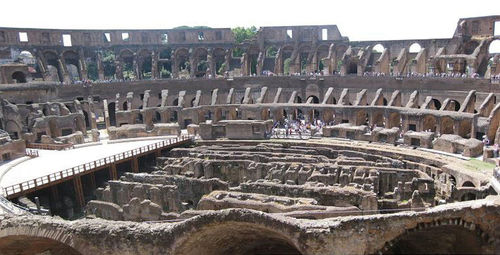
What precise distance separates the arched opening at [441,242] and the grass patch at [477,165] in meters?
11.9

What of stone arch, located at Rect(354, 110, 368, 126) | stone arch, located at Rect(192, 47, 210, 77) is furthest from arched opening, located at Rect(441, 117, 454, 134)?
stone arch, located at Rect(192, 47, 210, 77)

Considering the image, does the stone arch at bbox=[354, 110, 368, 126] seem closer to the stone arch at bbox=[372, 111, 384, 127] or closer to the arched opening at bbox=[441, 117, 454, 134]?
the stone arch at bbox=[372, 111, 384, 127]

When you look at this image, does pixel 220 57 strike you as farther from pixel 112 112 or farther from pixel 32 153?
pixel 32 153

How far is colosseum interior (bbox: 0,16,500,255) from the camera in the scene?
12602 millimetres

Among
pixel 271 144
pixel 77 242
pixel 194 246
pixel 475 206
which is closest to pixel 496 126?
pixel 271 144

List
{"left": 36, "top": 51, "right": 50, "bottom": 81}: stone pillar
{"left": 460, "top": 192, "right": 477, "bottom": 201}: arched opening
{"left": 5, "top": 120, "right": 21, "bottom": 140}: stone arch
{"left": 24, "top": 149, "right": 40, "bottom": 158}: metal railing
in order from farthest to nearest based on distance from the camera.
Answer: {"left": 36, "top": 51, "right": 50, "bottom": 81}: stone pillar, {"left": 5, "top": 120, "right": 21, "bottom": 140}: stone arch, {"left": 24, "top": 149, "right": 40, "bottom": 158}: metal railing, {"left": 460, "top": 192, "right": 477, "bottom": 201}: arched opening

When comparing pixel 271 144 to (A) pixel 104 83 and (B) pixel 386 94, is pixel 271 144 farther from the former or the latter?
(A) pixel 104 83

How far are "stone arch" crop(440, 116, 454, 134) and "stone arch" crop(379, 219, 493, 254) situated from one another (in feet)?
61.7

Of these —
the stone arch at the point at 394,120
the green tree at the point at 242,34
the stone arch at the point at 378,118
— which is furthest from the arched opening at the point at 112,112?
the stone arch at the point at 394,120

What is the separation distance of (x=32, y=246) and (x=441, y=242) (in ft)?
48.3

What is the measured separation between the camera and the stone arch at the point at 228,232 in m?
11.9

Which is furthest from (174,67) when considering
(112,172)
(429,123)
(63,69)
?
(429,123)

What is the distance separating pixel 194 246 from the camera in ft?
41.7

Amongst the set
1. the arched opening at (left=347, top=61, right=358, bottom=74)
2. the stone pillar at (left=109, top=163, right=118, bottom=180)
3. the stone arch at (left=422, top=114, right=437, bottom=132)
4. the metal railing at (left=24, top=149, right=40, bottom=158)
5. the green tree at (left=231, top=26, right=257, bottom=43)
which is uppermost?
the green tree at (left=231, top=26, right=257, bottom=43)
